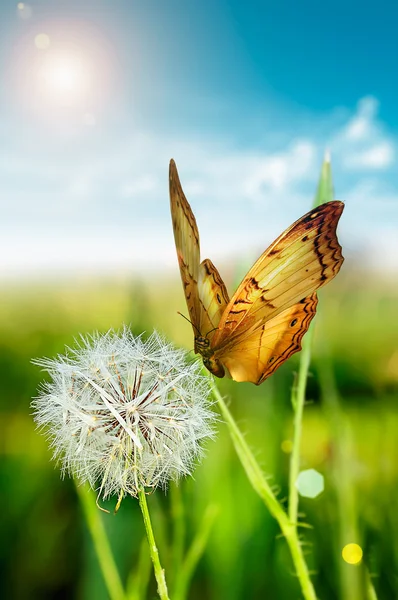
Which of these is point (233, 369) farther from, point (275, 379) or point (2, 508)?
point (2, 508)

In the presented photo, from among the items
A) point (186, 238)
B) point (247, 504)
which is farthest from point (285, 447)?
point (186, 238)

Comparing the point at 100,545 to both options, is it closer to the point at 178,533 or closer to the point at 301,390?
the point at 178,533

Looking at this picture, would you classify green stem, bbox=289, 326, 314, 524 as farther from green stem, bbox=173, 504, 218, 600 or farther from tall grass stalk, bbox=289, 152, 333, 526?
green stem, bbox=173, 504, 218, 600

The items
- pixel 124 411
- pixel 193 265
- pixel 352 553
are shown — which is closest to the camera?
pixel 124 411

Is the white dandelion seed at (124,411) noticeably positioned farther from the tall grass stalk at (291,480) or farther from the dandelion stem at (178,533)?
the dandelion stem at (178,533)

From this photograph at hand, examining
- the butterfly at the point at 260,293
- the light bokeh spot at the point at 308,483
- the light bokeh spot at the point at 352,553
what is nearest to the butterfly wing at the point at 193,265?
the butterfly at the point at 260,293

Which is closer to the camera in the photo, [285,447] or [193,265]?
[193,265]

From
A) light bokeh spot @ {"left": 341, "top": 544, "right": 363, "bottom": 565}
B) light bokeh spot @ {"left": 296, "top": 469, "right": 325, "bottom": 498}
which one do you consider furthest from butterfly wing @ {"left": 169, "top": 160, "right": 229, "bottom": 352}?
light bokeh spot @ {"left": 341, "top": 544, "right": 363, "bottom": 565}
